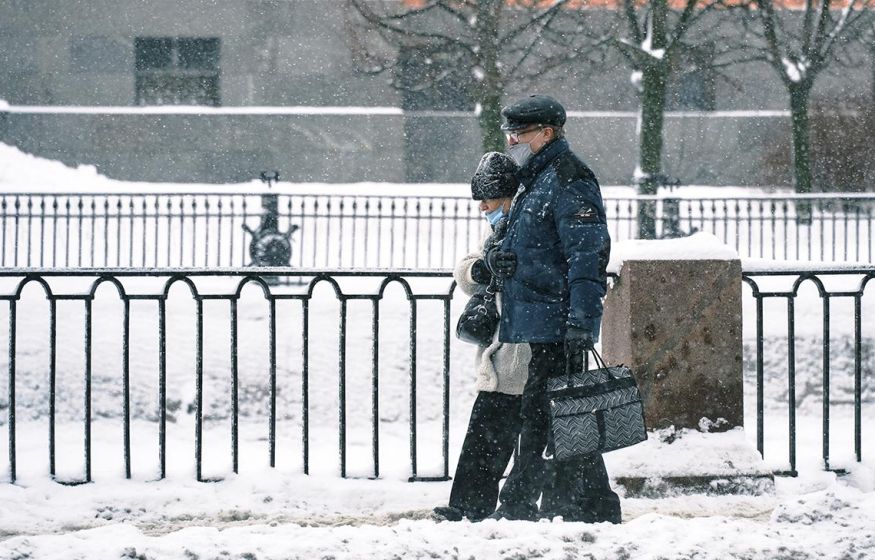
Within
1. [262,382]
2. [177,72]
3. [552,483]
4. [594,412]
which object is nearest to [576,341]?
[594,412]

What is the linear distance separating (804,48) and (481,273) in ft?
61.2

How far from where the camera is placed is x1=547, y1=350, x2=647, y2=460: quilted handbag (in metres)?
4.48

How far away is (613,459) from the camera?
5.81 meters

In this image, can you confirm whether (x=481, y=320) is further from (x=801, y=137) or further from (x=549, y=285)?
(x=801, y=137)

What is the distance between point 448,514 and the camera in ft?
16.1

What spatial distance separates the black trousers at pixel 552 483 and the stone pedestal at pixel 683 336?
3.44 feet

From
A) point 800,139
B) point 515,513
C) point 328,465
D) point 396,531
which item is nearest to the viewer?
point 396,531

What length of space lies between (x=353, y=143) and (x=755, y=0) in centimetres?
849

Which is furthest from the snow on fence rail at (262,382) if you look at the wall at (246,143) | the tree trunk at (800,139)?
the wall at (246,143)

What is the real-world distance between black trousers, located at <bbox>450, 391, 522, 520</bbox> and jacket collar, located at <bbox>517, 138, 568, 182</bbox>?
958 millimetres

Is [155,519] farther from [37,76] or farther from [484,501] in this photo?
[37,76]

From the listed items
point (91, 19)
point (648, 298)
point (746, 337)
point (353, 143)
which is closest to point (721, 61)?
point (353, 143)

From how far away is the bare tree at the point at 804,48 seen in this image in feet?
70.5

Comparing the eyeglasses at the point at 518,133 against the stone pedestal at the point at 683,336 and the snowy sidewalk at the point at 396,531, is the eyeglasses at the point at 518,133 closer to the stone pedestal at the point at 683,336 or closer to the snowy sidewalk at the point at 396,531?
the stone pedestal at the point at 683,336
